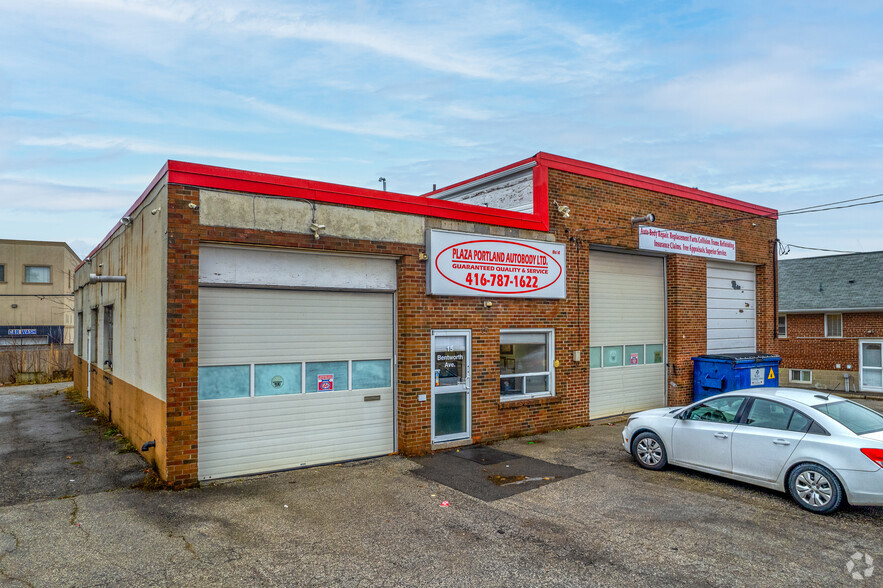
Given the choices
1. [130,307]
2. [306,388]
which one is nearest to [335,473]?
[306,388]

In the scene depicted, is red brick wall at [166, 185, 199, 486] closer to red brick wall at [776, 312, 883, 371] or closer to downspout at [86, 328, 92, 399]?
downspout at [86, 328, 92, 399]

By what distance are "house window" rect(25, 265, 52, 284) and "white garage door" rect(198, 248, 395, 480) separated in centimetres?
3703

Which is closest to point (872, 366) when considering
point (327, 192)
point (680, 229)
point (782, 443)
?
point (680, 229)

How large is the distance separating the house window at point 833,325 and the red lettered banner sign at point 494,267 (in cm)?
1832

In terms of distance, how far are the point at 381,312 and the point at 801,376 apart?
22701 mm

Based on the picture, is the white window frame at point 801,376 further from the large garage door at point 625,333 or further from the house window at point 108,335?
the house window at point 108,335

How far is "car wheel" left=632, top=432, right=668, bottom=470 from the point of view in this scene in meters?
8.82

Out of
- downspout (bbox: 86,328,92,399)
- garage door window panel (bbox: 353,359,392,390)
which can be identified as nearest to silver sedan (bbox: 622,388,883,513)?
garage door window panel (bbox: 353,359,392,390)

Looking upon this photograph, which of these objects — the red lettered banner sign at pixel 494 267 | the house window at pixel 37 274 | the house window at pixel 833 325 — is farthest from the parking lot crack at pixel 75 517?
the house window at pixel 37 274

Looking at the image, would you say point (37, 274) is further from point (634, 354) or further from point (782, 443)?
point (782, 443)

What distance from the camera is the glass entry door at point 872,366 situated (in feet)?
73.8

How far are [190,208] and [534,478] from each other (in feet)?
21.0

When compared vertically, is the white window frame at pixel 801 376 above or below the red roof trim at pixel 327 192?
below

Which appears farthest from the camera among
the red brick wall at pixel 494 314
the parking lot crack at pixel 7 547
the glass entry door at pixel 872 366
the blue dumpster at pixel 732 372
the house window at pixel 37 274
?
the house window at pixel 37 274
